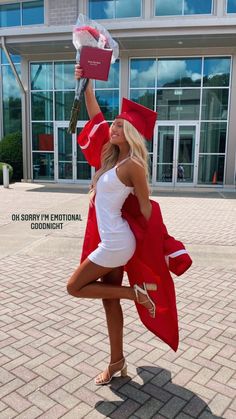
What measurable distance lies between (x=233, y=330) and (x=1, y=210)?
7556 mm

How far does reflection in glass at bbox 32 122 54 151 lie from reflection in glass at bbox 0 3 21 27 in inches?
198

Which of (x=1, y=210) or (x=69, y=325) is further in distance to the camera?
(x=1, y=210)

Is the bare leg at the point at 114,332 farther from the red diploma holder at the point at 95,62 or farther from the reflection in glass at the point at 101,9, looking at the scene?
the reflection in glass at the point at 101,9

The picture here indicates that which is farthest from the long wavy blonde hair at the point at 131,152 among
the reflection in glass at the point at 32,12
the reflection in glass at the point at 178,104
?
the reflection in glass at the point at 32,12

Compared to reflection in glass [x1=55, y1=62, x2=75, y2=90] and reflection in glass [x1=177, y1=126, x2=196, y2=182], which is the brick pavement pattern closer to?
reflection in glass [x1=177, y1=126, x2=196, y2=182]

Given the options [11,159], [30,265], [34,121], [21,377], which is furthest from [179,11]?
[21,377]

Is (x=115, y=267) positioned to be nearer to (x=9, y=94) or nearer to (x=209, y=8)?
(x=209, y=8)

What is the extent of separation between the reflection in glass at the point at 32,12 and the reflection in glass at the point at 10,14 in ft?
1.23

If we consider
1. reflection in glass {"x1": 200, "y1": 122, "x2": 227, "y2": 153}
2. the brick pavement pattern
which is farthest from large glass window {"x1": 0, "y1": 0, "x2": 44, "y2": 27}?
the brick pavement pattern

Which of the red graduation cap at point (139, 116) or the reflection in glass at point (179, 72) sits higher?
the reflection in glass at point (179, 72)

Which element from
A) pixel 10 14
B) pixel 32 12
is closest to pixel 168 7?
pixel 32 12

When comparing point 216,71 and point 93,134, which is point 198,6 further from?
point 93,134

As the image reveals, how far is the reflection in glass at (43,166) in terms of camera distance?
57.3 ft

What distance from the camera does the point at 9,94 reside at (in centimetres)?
2203
